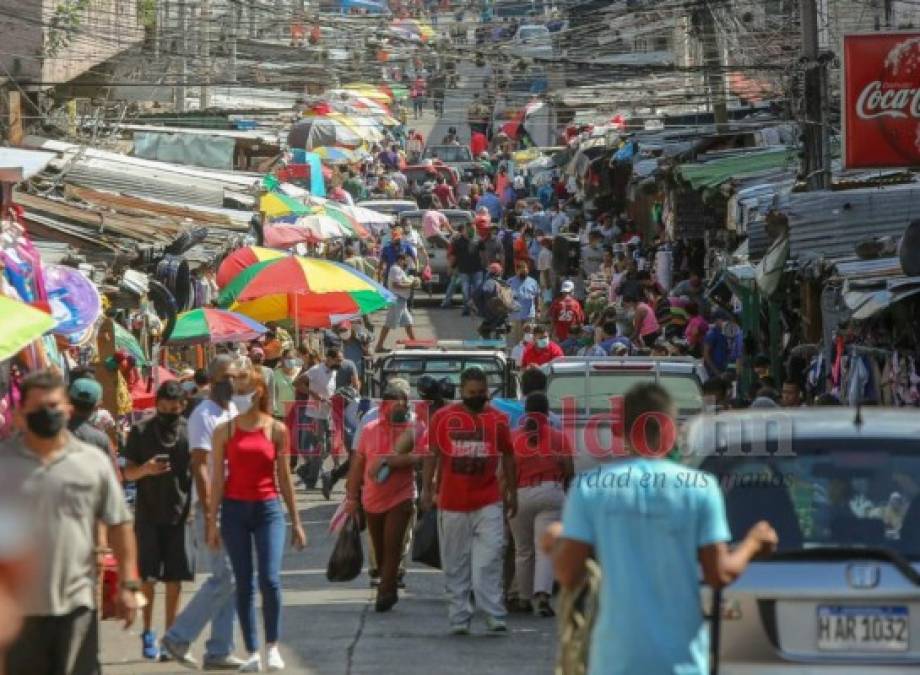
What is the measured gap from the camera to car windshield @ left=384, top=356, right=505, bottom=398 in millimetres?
20047

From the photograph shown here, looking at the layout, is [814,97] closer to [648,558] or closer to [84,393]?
[84,393]

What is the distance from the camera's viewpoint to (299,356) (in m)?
24.5

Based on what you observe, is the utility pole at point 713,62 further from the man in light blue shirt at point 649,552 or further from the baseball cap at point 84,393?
the man in light blue shirt at point 649,552

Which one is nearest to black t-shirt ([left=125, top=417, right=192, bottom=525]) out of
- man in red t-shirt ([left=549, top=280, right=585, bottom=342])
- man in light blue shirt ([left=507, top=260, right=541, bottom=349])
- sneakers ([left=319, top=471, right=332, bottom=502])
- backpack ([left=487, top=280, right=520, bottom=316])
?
sneakers ([left=319, top=471, right=332, bottom=502])

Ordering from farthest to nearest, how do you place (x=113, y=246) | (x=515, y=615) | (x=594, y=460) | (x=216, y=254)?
(x=216, y=254), (x=113, y=246), (x=594, y=460), (x=515, y=615)

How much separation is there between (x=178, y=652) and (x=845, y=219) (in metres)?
9.98

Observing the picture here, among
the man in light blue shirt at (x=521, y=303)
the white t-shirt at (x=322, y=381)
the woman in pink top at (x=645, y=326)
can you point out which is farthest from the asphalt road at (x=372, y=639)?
the man in light blue shirt at (x=521, y=303)

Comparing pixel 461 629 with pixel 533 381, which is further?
pixel 533 381

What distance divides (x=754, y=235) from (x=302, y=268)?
5012mm

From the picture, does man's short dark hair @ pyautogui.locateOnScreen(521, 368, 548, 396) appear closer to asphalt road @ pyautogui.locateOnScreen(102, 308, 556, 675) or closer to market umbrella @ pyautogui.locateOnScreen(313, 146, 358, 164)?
asphalt road @ pyautogui.locateOnScreen(102, 308, 556, 675)

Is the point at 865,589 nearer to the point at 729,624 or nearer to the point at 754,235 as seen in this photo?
the point at 729,624

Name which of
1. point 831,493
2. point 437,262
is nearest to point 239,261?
point 437,262

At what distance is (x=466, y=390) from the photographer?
1326 centimetres

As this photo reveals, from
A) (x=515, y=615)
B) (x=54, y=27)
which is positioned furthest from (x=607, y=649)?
(x=54, y=27)
